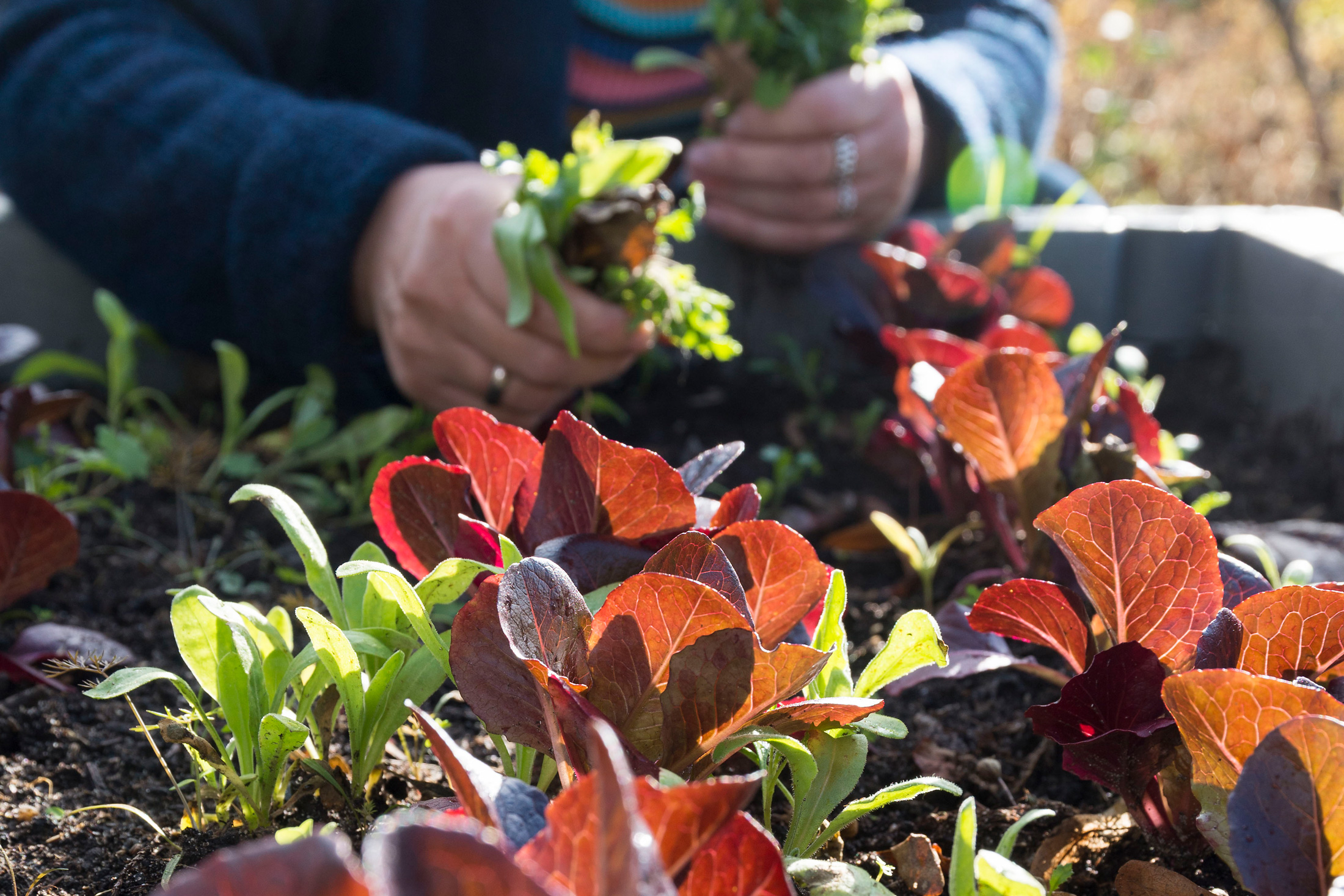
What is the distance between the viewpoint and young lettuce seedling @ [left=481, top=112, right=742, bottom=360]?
2.97 feet

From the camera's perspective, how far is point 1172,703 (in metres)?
0.46

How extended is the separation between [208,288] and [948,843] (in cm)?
120

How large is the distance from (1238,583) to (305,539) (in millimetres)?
512

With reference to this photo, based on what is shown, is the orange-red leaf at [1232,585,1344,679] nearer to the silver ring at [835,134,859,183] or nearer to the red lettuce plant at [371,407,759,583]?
the red lettuce plant at [371,407,759,583]

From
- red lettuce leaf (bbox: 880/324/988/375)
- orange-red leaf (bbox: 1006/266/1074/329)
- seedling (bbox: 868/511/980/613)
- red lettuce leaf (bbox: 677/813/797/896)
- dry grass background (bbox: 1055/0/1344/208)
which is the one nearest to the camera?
red lettuce leaf (bbox: 677/813/797/896)

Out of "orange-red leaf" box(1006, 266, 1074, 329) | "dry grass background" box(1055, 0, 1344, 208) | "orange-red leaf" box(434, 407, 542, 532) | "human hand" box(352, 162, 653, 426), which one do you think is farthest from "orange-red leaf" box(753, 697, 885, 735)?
"dry grass background" box(1055, 0, 1344, 208)

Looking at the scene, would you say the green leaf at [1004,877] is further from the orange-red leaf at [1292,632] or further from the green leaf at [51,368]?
the green leaf at [51,368]

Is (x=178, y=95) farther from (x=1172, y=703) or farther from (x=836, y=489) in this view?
(x=1172, y=703)

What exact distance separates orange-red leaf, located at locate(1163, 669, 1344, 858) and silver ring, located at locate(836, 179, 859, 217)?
3.80 feet

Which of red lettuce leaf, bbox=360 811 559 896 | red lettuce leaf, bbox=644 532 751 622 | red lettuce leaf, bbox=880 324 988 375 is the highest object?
red lettuce leaf, bbox=360 811 559 896

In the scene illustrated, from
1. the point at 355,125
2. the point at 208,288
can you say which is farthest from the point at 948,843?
the point at 208,288

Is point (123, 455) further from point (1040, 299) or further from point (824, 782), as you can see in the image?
point (1040, 299)

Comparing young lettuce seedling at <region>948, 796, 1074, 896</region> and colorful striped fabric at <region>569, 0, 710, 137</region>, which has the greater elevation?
colorful striped fabric at <region>569, 0, 710, 137</region>

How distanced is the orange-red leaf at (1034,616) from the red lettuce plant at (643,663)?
0.38 feet
